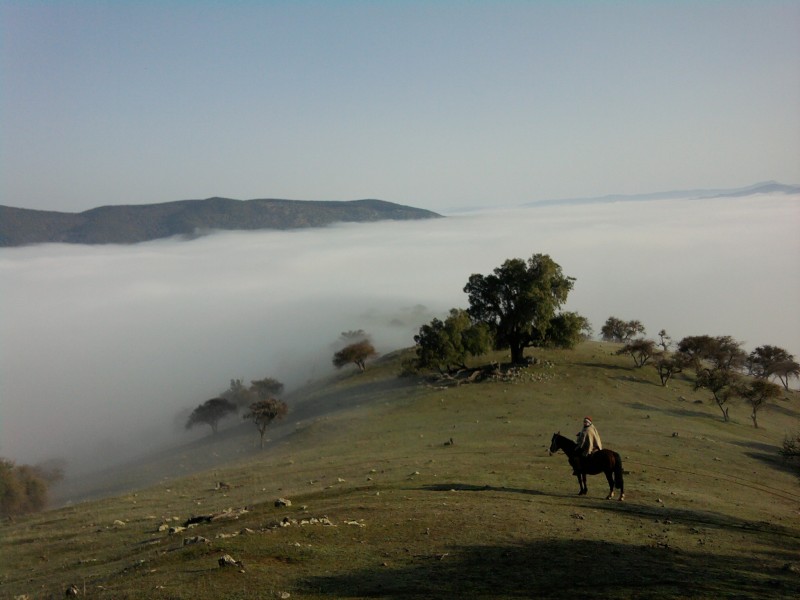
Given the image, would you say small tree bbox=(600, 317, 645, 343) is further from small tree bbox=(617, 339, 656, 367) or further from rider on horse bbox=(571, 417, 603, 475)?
rider on horse bbox=(571, 417, 603, 475)

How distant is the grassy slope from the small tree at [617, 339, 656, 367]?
2403cm

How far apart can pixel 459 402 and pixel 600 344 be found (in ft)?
132

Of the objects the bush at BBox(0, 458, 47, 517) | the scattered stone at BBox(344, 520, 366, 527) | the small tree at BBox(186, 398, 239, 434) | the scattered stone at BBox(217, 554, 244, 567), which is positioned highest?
the scattered stone at BBox(217, 554, 244, 567)

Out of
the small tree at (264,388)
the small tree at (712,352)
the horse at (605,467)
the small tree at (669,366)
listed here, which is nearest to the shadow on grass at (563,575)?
the horse at (605,467)

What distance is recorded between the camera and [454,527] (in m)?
18.8

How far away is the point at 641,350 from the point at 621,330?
28936mm

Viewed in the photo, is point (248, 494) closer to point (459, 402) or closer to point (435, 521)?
point (435, 521)

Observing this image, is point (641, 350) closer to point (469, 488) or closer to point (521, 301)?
point (521, 301)

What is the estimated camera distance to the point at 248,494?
30.2 m

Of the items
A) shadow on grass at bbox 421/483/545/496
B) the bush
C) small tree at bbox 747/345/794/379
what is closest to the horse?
shadow on grass at bbox 421/483/545/496

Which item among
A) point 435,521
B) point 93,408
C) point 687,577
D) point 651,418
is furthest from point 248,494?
point 93,408

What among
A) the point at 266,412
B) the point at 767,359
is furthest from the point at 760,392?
the point at 266,412

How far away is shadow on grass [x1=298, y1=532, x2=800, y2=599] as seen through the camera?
13516mm

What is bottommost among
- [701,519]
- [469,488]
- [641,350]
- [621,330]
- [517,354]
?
[621,330]
